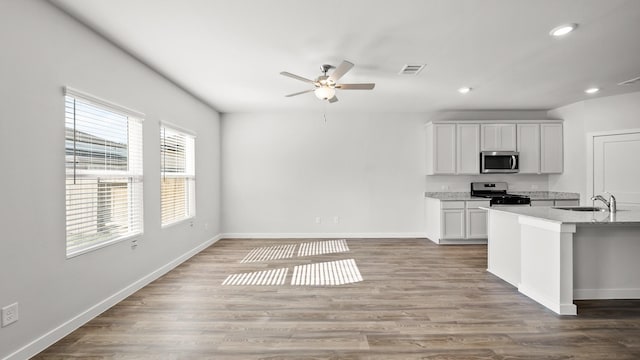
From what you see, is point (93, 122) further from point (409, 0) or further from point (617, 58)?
point (617, 58)

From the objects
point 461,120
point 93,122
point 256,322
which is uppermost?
point 461,120

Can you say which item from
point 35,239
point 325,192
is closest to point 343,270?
point 325,192

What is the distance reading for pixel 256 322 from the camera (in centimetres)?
269

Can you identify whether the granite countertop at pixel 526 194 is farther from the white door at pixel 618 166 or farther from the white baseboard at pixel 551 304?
the white baseboard at pixel 551 304

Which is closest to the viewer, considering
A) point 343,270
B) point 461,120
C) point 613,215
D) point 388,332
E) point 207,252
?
point 388,332

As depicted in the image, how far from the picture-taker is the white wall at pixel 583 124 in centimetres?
490

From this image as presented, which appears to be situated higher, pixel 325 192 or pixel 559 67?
pixel 559 67

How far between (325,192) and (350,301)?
3342 mm

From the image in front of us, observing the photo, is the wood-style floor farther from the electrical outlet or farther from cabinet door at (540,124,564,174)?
cabinet door at (540,124,564,174)

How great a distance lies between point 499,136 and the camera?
5.92 metres

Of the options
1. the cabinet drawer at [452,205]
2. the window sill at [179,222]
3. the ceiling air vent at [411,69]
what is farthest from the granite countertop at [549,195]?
the window sill at [179,222]

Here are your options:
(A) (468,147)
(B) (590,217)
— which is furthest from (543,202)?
(B) (590,217)

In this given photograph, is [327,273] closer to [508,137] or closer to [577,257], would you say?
[577,257]

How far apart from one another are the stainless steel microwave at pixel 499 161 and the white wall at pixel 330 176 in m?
1.14
